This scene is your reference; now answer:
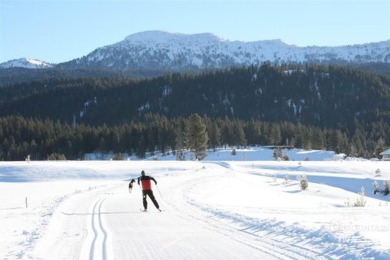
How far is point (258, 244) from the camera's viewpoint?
11859 millimetres

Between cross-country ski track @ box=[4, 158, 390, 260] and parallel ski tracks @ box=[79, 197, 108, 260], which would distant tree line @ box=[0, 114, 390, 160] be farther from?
parallel ski tracks @ box=[79, 197, 108, 260]

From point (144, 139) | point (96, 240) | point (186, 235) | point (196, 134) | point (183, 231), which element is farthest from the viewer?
point (144, 139)

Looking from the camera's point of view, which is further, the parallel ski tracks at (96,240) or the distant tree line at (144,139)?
the distant tree line at (144,139)

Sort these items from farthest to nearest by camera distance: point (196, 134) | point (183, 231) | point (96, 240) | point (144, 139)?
point (144, 139) < point (196, 134) < point (183, 231) < point (96, 240)

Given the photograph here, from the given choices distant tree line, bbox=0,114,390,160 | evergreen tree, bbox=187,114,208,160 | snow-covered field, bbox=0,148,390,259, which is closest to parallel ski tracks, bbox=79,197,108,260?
snow-covered field, bbox=0,148,390,259

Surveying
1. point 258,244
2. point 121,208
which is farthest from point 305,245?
point 121,208

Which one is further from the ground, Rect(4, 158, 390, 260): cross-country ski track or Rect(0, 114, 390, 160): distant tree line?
Rect(0, 114, 390, 160): distant tree line

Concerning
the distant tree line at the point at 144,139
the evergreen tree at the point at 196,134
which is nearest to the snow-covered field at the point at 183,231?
the evergreen tree at the point at 196,134

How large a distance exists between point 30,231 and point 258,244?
7.55 m

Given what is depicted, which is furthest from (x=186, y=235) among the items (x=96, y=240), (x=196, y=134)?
(x=196, y=134)

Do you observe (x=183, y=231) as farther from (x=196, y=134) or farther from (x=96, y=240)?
(x=196, y=134)

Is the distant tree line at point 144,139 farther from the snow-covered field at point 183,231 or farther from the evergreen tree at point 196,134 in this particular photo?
the snow-covered field at point 183,231

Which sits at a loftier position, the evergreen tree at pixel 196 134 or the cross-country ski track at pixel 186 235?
the evergreen tree at pixel 196 134

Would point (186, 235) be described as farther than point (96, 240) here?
Yes
